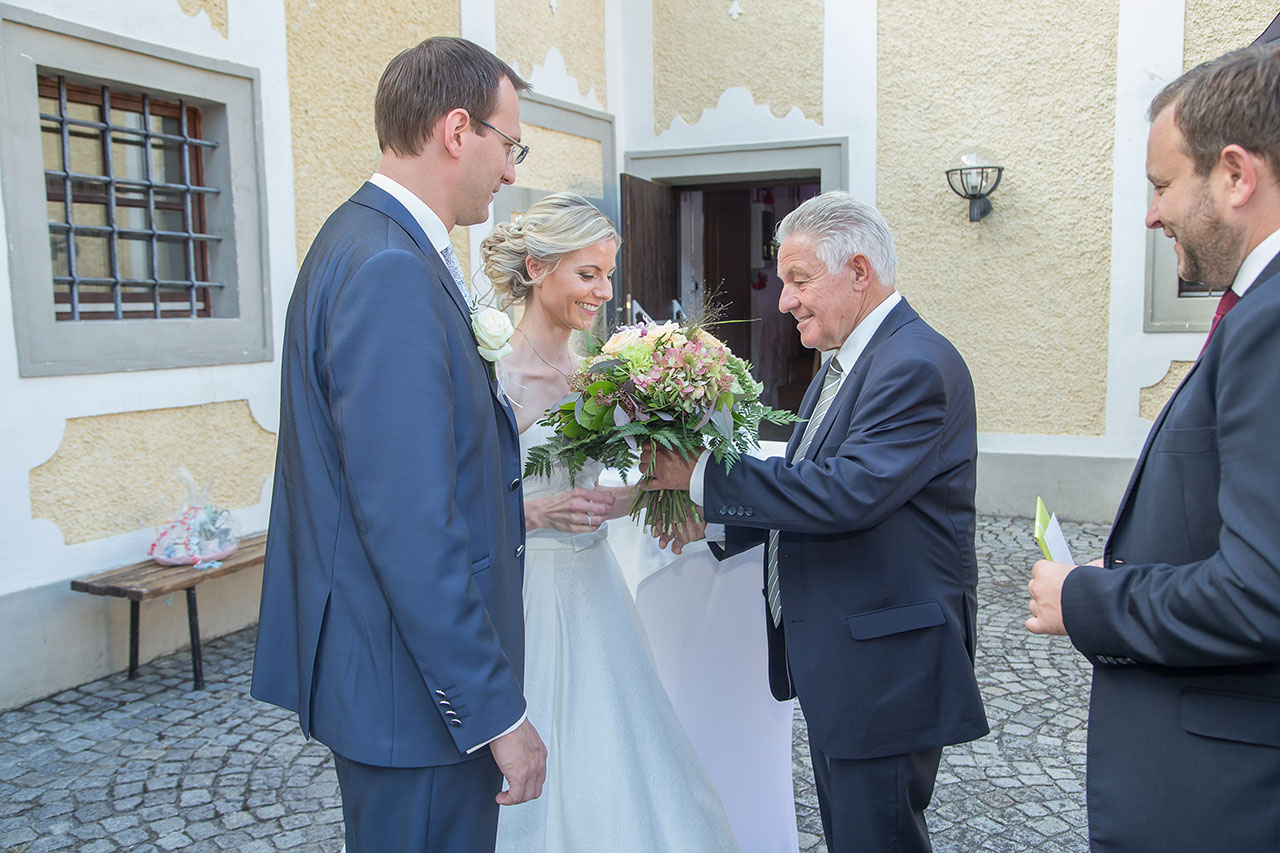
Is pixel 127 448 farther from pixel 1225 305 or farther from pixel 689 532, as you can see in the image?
pixel 1225 305

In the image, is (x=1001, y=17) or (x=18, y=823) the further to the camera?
(x=1001, y=17)

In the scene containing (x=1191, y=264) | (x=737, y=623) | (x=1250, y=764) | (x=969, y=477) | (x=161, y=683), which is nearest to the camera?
(x=1250, y=764)

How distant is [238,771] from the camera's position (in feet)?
12.9

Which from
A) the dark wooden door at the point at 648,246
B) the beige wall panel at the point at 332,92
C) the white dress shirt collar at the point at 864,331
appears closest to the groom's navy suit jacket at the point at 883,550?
the white dress shirt collar at the point at 864,331

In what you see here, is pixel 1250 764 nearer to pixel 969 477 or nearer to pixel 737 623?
pixel 969 477

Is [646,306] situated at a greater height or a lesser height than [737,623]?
greater

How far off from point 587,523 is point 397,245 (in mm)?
1391

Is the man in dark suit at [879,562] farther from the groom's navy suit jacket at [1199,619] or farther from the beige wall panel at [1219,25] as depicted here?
the beige wall panel at [1219,25]

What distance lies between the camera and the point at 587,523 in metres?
2.83

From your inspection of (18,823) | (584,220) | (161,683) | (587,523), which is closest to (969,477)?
(587,523)

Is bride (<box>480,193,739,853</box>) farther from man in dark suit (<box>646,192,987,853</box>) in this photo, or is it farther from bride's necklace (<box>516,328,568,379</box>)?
man in dark suit (<box>646,192,987,853</box>)

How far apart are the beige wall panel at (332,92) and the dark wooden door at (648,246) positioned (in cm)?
288

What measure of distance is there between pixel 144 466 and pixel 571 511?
3.41 metres

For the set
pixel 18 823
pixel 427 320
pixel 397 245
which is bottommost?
pixel 18 823
